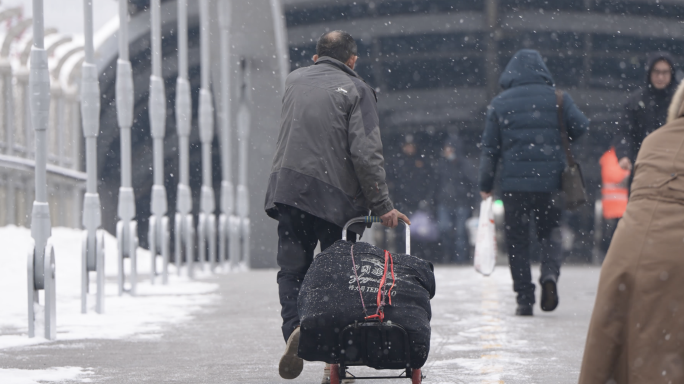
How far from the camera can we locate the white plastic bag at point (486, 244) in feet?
29.9

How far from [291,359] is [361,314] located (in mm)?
574

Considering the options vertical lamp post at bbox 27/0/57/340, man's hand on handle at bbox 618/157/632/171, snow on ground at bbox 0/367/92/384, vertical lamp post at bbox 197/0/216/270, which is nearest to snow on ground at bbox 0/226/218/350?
vertical lamp post at bbox 27/0/57/340

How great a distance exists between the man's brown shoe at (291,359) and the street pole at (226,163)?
14.0 m

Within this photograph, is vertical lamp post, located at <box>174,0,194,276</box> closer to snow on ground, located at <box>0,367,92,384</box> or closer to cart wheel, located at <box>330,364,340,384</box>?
snow on ground, located at <box>0,367,92,384</box>

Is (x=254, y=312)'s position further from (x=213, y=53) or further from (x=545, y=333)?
(x=213, y=53)

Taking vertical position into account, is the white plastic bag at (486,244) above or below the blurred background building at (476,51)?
below

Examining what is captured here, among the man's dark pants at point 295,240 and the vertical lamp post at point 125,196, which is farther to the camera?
the vertical lamp post at point 125,196

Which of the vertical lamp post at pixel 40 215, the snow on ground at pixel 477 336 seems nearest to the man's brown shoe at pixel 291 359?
the snow on ground at pixel 477 336

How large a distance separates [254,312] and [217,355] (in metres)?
2.98

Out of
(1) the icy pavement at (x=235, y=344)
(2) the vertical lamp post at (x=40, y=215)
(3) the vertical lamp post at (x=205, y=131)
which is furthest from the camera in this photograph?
(3) the vertical lamp post at (x=205, y=131)

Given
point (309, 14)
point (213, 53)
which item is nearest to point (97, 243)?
point (213, 53)

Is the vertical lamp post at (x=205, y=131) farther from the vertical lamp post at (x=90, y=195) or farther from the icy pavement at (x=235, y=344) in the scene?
the vertical lamp post at (x=90, y=195)

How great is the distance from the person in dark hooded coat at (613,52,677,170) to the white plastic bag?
3.70 ft

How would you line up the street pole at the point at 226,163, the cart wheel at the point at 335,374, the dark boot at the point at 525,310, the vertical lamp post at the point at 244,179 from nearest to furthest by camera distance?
the cart wheel at the point at 335,374 → the dark boot at the point at 525,310 → the street pole at the point at 226,163 → the vertical lamp post at the point at 244,179
